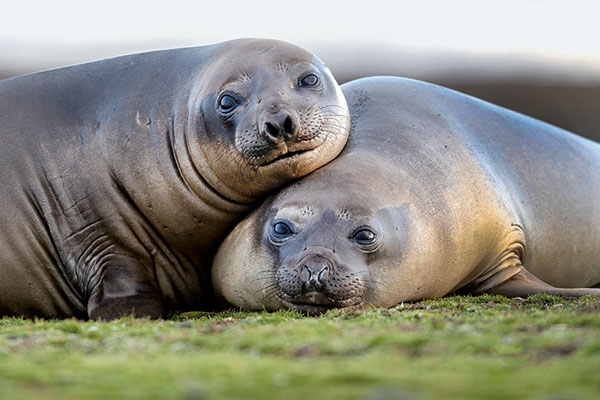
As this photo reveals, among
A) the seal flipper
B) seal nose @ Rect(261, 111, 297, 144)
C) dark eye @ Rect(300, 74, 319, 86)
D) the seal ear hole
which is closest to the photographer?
seal nose @ Rect(261, 111, 297, 144)

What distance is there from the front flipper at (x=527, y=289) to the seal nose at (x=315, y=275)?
1907mm

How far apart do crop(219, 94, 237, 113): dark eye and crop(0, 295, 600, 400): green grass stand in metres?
1.76

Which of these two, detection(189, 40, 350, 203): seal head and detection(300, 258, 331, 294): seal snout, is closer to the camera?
detection(300, 258, 331, 294): seal snout

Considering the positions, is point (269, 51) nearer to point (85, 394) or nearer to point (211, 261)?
point (211, 261)

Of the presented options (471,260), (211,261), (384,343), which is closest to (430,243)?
(471,260)

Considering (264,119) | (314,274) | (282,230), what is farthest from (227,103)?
(314,274)

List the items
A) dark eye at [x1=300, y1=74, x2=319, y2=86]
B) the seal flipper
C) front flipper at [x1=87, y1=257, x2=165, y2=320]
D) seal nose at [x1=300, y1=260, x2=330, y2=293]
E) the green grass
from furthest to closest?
1. the seal flipper
2. dark eye at [x1=300, y1=74, x2=319, y2=86]
3. front flipper at [x1=87, y1=257, x2=165, y2=320]
4. seal nose at [x1=300, y1=260, x2=330, y2=293]
5. the green grass

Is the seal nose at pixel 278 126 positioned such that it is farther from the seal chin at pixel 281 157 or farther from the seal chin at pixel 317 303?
the seal chin at pixel 317 303

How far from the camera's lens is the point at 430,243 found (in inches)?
285

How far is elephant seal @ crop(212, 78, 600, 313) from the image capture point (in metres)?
6.83

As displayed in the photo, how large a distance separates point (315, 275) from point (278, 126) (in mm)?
1064

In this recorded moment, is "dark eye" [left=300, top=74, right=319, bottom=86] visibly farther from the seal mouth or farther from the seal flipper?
the seal flipper

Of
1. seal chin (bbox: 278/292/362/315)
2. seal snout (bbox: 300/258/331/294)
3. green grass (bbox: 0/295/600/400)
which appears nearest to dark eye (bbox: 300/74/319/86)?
seal snout (bbox: 300/258/331/294)

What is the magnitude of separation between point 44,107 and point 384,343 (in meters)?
4.28
